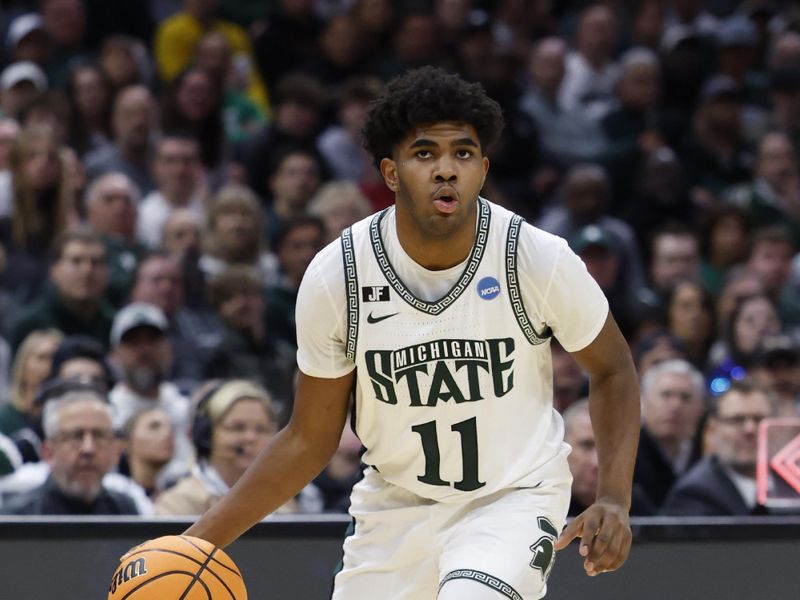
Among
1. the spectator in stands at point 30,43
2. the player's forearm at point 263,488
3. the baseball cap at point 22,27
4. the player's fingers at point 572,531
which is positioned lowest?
the player's fingers at point 572,531

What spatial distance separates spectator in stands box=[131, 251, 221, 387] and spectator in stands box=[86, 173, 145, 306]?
271mm

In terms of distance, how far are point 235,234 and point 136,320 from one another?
42.4 inches

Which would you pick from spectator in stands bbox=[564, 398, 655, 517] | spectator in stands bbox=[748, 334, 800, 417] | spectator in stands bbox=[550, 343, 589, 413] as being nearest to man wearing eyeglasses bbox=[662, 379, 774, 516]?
spectator in stands bbox=[564, 398, 655, 517]

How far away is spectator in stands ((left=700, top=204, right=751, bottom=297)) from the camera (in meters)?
9.53

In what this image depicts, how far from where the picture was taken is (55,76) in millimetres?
10297

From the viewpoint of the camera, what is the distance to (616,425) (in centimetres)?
419

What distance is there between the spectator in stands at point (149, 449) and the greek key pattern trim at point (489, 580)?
2.93 meters

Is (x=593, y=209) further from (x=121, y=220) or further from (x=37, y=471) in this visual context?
(x=37, y=471)

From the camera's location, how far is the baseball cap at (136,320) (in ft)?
25.2

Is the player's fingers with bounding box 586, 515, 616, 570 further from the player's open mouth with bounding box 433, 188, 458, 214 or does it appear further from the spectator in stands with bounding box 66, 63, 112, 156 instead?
the spectator in stands with bounding box 66, 63, 112, 156

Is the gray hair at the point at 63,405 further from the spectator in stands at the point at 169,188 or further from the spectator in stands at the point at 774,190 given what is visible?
the spectator in stands at the point at 774,190

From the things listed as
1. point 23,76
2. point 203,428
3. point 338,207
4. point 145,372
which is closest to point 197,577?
point 203,428

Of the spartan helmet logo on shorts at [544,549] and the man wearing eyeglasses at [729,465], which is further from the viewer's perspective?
the man wearing eyeglasses at [729,465]

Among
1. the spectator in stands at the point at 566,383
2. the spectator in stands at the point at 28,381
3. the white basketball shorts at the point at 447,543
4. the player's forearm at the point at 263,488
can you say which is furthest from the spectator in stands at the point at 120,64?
the white basketball shorts at the point at 447,543
